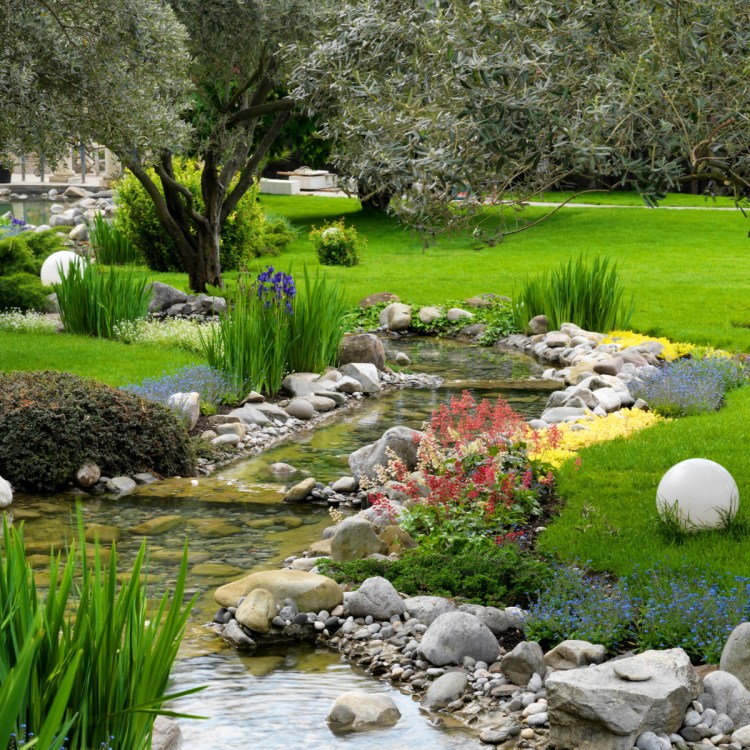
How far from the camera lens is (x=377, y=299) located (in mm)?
18609

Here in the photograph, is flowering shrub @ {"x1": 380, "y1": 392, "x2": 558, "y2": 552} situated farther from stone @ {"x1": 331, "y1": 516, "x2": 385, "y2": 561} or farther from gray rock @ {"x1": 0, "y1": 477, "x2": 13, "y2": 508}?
gray rock @ {"x1": 0, "y1": 477, "x2": 13, "y2": 508}

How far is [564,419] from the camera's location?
10.9 metres

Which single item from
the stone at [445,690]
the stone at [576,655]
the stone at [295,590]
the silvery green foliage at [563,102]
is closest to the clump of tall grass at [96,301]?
the stone at [295,590]

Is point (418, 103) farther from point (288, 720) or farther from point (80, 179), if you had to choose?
point (80, 179)

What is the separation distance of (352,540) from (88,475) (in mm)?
2805

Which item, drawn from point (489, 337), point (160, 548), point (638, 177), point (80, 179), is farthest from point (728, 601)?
point (80, 179)

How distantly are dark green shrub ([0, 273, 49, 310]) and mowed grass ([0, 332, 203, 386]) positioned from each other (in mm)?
1527

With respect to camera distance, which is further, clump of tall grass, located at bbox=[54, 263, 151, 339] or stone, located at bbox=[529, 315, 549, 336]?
stone, located at bbox=[529, 315, 549, 336]

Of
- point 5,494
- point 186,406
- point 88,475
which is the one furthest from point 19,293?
point 5,494

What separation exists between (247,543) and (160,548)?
2.02ft

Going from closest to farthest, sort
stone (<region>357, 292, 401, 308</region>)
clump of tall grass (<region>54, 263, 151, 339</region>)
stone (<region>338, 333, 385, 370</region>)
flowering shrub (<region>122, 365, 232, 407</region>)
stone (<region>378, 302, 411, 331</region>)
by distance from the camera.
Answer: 1. flowering shrub (<region>122, 365, 232, 407</region>)
2. stone (<region>338, 333, 385, 370</region>)
3. clump of tall grass (<region>54, 263, 151, 339</region>)
4. stone (<region>378, 302, 411, 331</region>)
5. stone (<region>357, 292, 401, 308</region>)

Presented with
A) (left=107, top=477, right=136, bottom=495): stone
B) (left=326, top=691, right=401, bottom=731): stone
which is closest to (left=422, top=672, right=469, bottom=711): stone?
(left=326, top=691, right=401, bottom=731): stone

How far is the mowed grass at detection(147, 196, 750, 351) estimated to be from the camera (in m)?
17.1

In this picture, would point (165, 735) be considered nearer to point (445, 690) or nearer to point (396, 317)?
point (445, 690)
